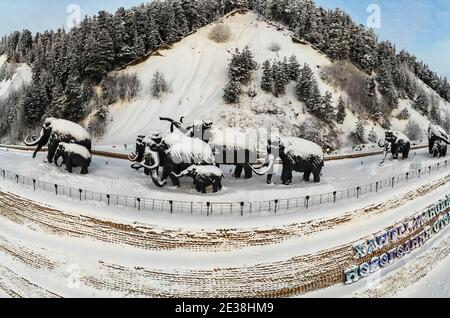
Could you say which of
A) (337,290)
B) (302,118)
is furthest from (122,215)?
(302,118)

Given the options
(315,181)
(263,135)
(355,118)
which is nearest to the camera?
(315,181)

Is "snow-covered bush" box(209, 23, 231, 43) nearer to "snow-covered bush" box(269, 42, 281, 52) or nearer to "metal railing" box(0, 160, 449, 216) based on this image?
"snow-covered bush" box(269, 42, 281, 52)

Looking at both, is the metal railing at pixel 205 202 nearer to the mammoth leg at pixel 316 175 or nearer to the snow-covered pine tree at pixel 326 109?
the mammoth leg at pixel 316 175

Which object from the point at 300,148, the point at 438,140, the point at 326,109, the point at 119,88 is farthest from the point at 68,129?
the point at 326,109

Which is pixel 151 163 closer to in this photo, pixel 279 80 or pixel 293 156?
pixel 293 156

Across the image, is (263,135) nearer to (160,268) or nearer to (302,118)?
(302,118)

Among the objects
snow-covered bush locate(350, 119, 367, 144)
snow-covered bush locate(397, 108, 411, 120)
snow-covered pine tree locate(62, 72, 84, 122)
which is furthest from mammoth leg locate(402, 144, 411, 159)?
snow-covered pine tree locate(62, 72, 84, 122)
